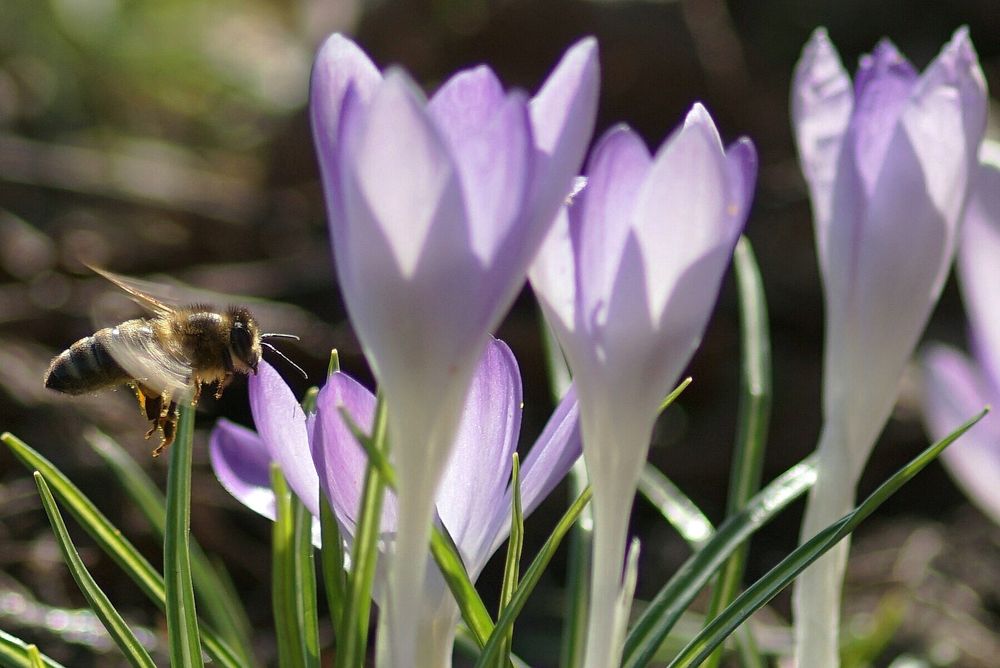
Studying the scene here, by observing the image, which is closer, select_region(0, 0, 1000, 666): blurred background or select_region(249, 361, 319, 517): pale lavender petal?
select_region(249, 361, 319, 517): pale lavender petal

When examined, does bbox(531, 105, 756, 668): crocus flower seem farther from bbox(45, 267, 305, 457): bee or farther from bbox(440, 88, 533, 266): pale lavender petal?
bbox(45, 267, 305, 457): bee

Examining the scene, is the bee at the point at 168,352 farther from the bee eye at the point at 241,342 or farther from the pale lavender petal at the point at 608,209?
the pale lavender petal at the point at 608,209

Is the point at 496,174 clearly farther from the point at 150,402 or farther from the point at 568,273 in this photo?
the point at 150,402

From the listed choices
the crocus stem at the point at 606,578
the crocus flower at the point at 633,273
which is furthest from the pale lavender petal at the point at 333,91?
the crocus stem at the point at 606,578

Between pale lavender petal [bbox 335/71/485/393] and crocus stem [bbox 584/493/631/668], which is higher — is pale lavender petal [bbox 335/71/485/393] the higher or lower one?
the higher one

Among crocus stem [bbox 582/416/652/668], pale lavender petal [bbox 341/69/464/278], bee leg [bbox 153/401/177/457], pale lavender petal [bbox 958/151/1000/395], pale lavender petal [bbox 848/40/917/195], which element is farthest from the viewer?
pale lavender petal [bbox 958/151/1000/395]

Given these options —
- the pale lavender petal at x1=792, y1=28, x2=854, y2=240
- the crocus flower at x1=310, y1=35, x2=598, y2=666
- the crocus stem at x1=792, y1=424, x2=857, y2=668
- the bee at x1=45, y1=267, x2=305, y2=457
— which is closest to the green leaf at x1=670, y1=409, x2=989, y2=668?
the crocus stem at x1=792, y1=424, x2=857, y2=668

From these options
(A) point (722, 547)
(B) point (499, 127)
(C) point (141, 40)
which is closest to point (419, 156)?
(B) point (499, 127)

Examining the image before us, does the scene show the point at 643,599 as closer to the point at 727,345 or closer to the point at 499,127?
the point at 727,345
